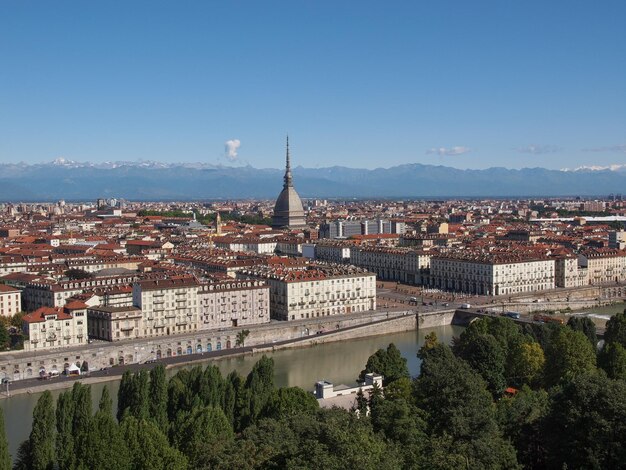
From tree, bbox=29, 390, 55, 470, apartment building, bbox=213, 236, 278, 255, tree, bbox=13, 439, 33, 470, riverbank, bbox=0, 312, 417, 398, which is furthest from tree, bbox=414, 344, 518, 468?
apartment building, bbox=213, 236, 278, 255

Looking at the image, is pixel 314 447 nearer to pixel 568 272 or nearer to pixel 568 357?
pixel 568 357

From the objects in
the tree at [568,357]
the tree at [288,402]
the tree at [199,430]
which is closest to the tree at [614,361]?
the tree at [568,357]

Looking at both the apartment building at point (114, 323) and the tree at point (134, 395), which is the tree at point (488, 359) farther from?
the apartment building at point (114, 323)

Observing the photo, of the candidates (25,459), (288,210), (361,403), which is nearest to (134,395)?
(25,459)

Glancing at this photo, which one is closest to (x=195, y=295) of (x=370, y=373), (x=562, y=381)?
(x=370, y=373)

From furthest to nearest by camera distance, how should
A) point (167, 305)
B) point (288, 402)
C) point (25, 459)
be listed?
point (167, 305)
point (288, 402)
point (25, 459)

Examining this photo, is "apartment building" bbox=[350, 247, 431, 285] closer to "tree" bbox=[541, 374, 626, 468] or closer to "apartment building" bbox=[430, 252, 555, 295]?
"apartment building" bbox=[430, 252, 555, 295]
